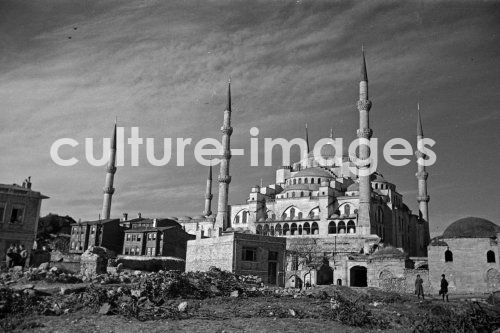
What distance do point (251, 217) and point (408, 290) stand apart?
2781cm

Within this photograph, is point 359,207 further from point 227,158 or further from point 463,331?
point 463,331

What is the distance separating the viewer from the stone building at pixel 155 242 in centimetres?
4822

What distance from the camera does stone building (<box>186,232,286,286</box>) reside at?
1072 inches

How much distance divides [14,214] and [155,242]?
2386 centimetres

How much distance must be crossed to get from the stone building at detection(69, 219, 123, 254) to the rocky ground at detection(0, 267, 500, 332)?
116ft

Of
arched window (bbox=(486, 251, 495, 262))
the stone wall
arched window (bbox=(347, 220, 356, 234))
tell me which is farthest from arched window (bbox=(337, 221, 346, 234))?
arched window (bbox=(486, 251, 495, 262))

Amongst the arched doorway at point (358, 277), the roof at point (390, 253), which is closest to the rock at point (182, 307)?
the roof at point (390, 253)

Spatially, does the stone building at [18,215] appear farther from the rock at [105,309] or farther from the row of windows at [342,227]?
the row of windows at [342,227]

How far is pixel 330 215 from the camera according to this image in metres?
51.6

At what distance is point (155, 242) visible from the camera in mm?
48531

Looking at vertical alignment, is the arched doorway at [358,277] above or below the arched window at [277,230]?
below

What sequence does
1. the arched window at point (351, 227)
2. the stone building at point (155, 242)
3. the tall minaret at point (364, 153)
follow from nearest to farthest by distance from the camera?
the tall minaret at point (364, 153)
the stone building at point (155, 242)
the arched window at point (351, 227)

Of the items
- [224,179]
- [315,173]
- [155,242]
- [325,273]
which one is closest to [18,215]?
[325,273]

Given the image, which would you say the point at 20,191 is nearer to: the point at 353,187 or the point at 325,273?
the point at 325,273
